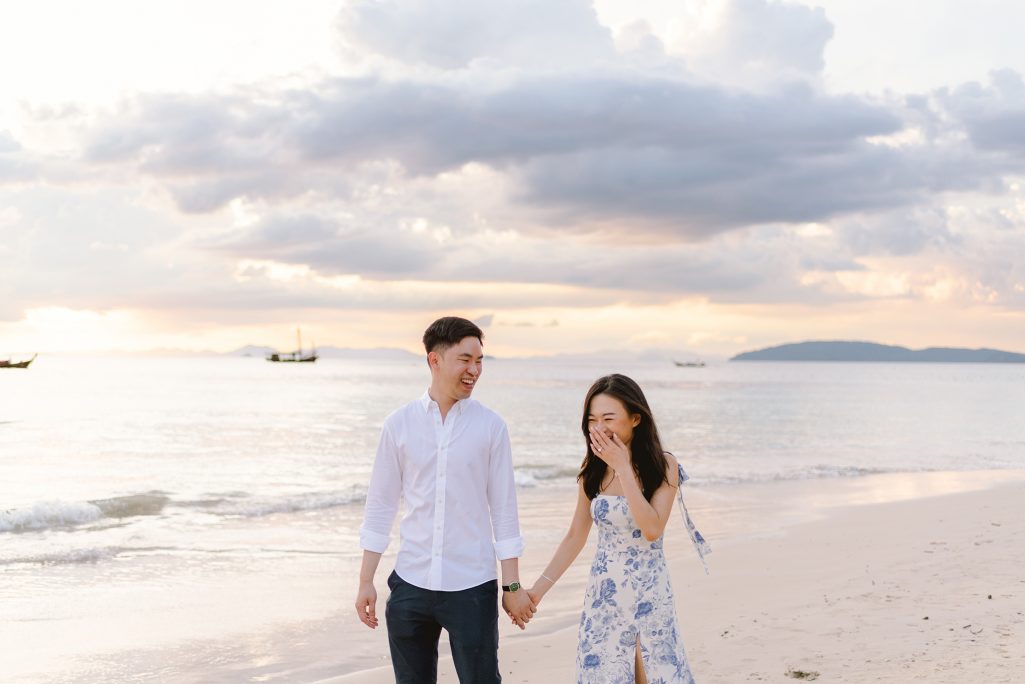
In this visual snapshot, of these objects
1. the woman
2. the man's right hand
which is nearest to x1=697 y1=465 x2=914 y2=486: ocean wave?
the woman

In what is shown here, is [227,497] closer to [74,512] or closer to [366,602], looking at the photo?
[74,512]

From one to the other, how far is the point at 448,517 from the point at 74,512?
50.9 feet

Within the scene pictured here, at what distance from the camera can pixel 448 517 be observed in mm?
3877

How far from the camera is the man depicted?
3865mm

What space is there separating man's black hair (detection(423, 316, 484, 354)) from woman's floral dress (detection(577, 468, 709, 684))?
1005 millimetres

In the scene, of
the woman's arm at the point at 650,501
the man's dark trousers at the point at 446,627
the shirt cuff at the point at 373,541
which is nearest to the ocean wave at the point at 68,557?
the shirt cuff at the point at 373,541

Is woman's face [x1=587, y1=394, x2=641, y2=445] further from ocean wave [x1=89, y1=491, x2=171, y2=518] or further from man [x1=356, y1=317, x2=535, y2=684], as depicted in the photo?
ocean wave [x1=89, y1=491, x2=171, y2=518]

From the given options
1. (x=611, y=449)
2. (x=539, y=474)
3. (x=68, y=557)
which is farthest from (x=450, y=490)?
(x=539, y=474)

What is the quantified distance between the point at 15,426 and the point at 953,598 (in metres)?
47.3

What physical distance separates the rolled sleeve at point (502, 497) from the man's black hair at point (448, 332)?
0.42m

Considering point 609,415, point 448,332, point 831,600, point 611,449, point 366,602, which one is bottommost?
point 831,600

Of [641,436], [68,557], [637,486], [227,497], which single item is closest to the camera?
[637,486]

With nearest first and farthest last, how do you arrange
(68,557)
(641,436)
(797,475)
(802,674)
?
(641,436)
(802,674)
(68,557)
(797,475)

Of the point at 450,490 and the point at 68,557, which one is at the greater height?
the point at 450,490
